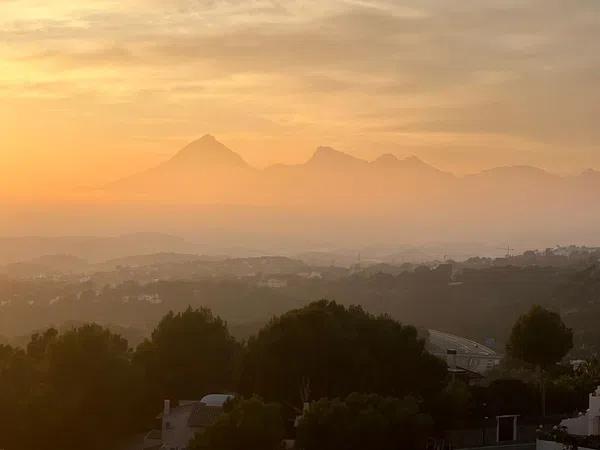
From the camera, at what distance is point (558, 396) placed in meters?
31.2

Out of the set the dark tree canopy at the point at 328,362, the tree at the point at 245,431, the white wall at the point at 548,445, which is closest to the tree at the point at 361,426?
the tree at the point at 245,431

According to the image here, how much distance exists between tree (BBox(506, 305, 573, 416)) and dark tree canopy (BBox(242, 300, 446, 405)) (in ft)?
10.4

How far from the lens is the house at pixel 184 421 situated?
1090 inches

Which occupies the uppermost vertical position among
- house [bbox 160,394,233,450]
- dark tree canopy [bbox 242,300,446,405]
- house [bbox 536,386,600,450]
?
dark tree canopy [bbox 242,300,446,405]

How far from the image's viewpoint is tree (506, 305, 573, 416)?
3158 centimetres

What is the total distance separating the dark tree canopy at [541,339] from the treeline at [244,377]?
9.96 feet

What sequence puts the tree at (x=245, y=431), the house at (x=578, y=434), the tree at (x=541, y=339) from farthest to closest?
the tree at (x=541, y=339), the house at (x=578, y=434), the tree at (x=245, y=431)

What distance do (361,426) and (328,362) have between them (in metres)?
7.34

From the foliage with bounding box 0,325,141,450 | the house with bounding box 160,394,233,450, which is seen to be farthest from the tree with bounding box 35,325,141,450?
the house with bounding box 160,394,233,450

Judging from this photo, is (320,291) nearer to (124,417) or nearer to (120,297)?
(120,297)

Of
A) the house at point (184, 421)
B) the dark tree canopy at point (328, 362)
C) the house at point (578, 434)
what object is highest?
the dark tree canopy at point (328, 362)

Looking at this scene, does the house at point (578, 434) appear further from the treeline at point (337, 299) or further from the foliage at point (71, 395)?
the treeline at point (337, 299)

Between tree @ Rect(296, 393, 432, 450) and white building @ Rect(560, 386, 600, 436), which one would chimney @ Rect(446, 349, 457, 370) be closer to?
white building @ Rect(560, 386, 600, 436)

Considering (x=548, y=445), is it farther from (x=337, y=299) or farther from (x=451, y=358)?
(x=337, y=299)
